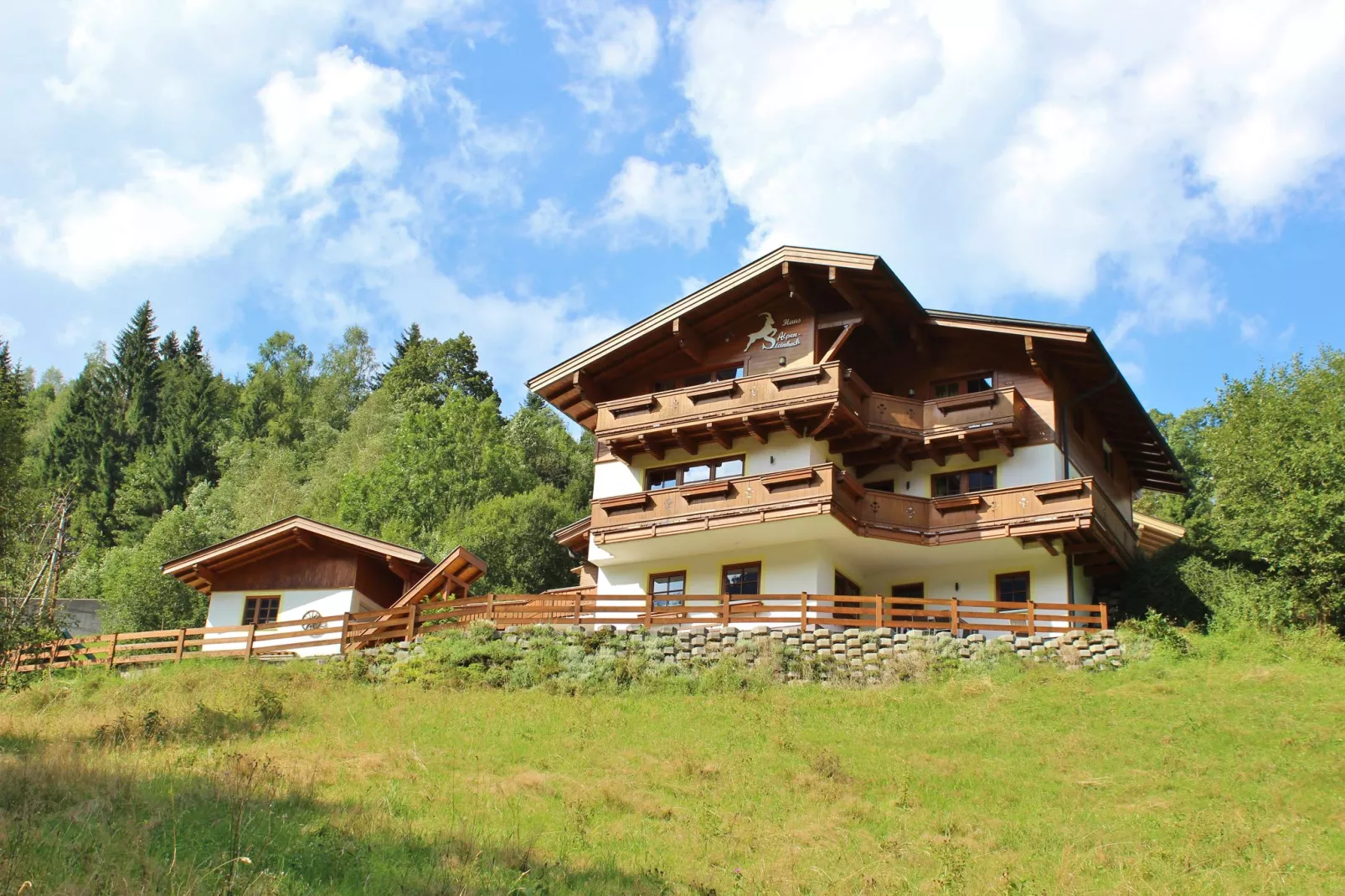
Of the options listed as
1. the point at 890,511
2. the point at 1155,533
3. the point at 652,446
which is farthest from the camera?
the point at 1155,533

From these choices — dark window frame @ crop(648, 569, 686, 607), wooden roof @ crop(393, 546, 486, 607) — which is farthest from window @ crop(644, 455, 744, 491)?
wooden roof @ crop(393, 546, 486, 607)

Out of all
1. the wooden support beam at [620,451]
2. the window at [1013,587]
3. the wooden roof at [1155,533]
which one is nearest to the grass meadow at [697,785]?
the window at [1013,587]

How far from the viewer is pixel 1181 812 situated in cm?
1780

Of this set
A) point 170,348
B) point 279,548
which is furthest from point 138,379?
point 279,548

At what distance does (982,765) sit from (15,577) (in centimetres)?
1862

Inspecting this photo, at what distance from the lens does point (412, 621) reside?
31.4 m

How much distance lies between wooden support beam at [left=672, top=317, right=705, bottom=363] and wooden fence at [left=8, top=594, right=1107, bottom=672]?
7.16 m

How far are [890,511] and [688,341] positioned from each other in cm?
766

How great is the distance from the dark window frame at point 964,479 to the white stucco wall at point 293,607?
16.0 m

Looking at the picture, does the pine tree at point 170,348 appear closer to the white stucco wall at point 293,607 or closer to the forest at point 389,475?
the forest at point 389,475

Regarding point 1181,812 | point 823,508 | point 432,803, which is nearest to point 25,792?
point 432,803

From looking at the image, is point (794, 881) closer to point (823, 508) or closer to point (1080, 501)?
point (823, 508)

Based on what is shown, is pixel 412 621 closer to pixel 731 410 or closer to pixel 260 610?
pixel 260 610

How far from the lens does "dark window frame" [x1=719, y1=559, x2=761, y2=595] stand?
3259 centimetres
